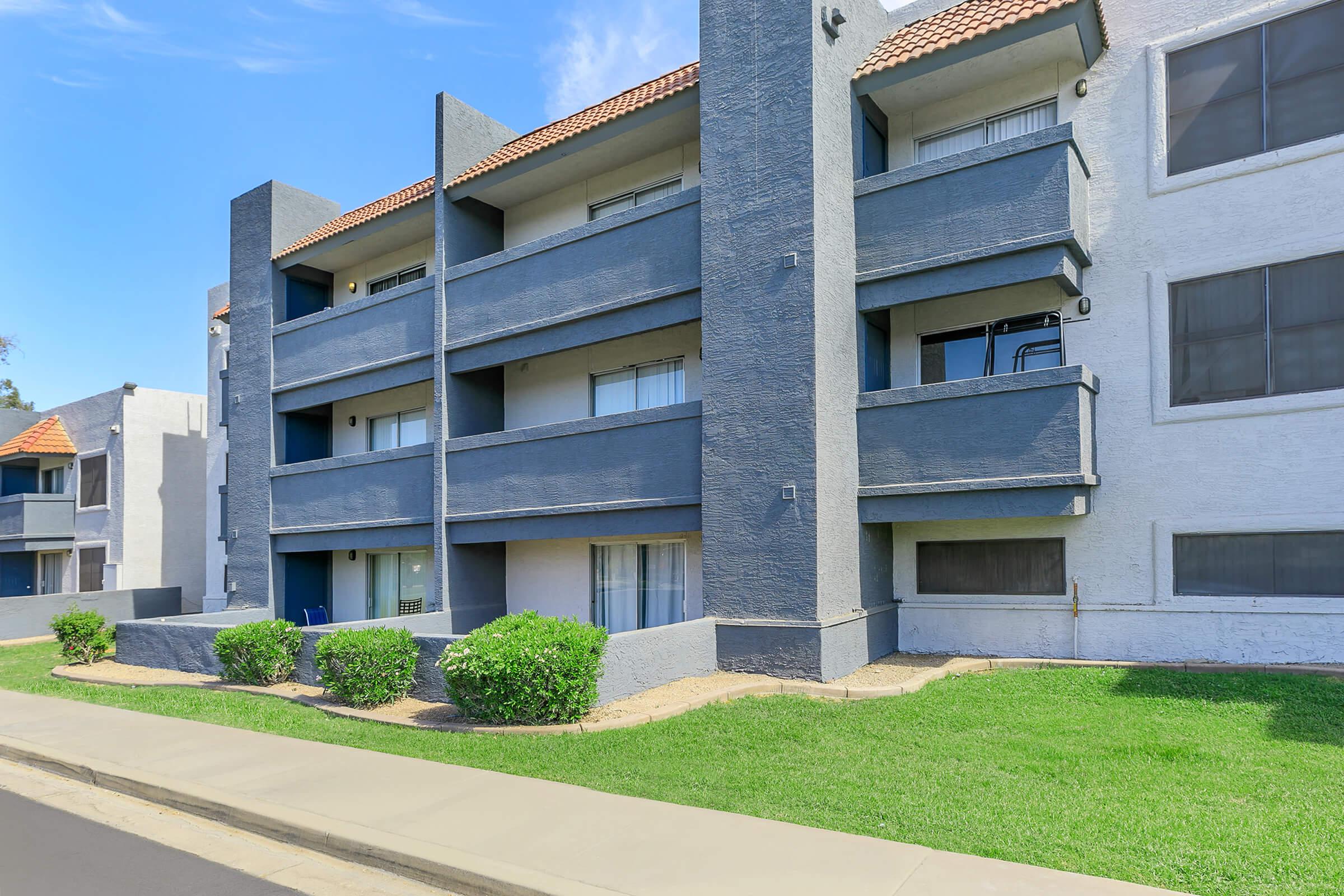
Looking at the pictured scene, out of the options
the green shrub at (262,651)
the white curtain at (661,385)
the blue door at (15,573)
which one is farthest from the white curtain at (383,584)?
the blue door at (15,573)

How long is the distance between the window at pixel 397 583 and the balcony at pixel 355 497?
4.12ft

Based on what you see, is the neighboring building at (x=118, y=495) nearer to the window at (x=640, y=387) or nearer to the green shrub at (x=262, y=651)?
the green shrub at (x=262, y=651)

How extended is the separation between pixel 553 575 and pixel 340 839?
32.7ft

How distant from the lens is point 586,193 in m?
16.1

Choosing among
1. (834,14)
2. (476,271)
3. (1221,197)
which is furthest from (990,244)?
(476,271)

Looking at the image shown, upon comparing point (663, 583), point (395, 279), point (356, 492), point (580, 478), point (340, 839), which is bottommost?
point (340, 839)

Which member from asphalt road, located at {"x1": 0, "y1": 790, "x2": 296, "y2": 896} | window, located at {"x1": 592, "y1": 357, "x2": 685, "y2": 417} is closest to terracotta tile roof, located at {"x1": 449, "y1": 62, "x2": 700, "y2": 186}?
window, located at {"x1": 592, "y1": 357, "x2": 685, "y2": 417}

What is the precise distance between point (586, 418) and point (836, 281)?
470 cm

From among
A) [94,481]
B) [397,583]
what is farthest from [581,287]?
[94,481]

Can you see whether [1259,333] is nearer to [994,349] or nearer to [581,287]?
Result: [994,349]

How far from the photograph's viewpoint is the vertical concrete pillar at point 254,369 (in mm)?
19750

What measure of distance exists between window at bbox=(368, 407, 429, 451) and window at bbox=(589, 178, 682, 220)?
5932 mm

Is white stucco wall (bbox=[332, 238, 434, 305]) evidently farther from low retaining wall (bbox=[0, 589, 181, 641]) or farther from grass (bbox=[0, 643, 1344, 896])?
low retaining wall (bbox=[0, 589, 181, 641])

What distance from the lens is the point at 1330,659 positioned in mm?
9930
